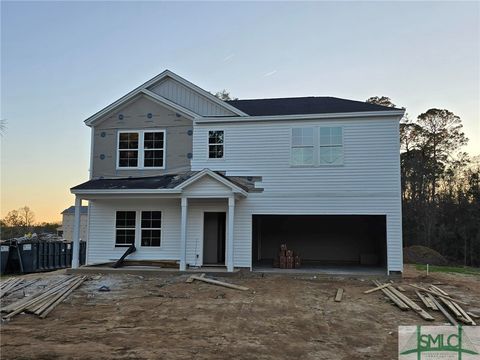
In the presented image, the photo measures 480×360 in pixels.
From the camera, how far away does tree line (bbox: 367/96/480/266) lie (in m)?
33.9

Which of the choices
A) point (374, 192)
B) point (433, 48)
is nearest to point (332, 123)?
point (374, 192)

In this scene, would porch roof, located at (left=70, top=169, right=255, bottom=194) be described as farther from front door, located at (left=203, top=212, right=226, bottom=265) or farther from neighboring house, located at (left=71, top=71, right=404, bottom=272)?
front door, located at (left=203, top=212, right=226, bottom=265)

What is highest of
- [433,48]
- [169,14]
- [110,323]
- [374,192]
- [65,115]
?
[169,14]

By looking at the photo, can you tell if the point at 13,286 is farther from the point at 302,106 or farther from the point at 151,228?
the point at 302,106

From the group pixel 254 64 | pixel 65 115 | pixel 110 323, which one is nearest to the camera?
pixel 110 323

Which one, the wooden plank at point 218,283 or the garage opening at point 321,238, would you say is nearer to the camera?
the wooden plank at point 218,283

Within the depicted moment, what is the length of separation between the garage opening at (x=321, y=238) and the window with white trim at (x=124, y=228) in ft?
18.1

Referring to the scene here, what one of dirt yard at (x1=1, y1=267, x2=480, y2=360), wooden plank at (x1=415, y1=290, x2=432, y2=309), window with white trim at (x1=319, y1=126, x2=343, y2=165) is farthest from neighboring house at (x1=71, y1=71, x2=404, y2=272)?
wooden plank at (x1=415, y1=290, x2=432, y2=309)

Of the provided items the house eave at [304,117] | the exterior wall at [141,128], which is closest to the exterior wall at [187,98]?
the house eave at [304,117]

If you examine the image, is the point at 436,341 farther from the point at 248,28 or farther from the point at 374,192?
the point at 248,28

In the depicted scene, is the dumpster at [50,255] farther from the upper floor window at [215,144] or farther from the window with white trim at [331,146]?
the window with white trim at [331,146]

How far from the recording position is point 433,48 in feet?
47.4

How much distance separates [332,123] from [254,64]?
4.72 metres

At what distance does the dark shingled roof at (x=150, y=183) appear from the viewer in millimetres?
15789
